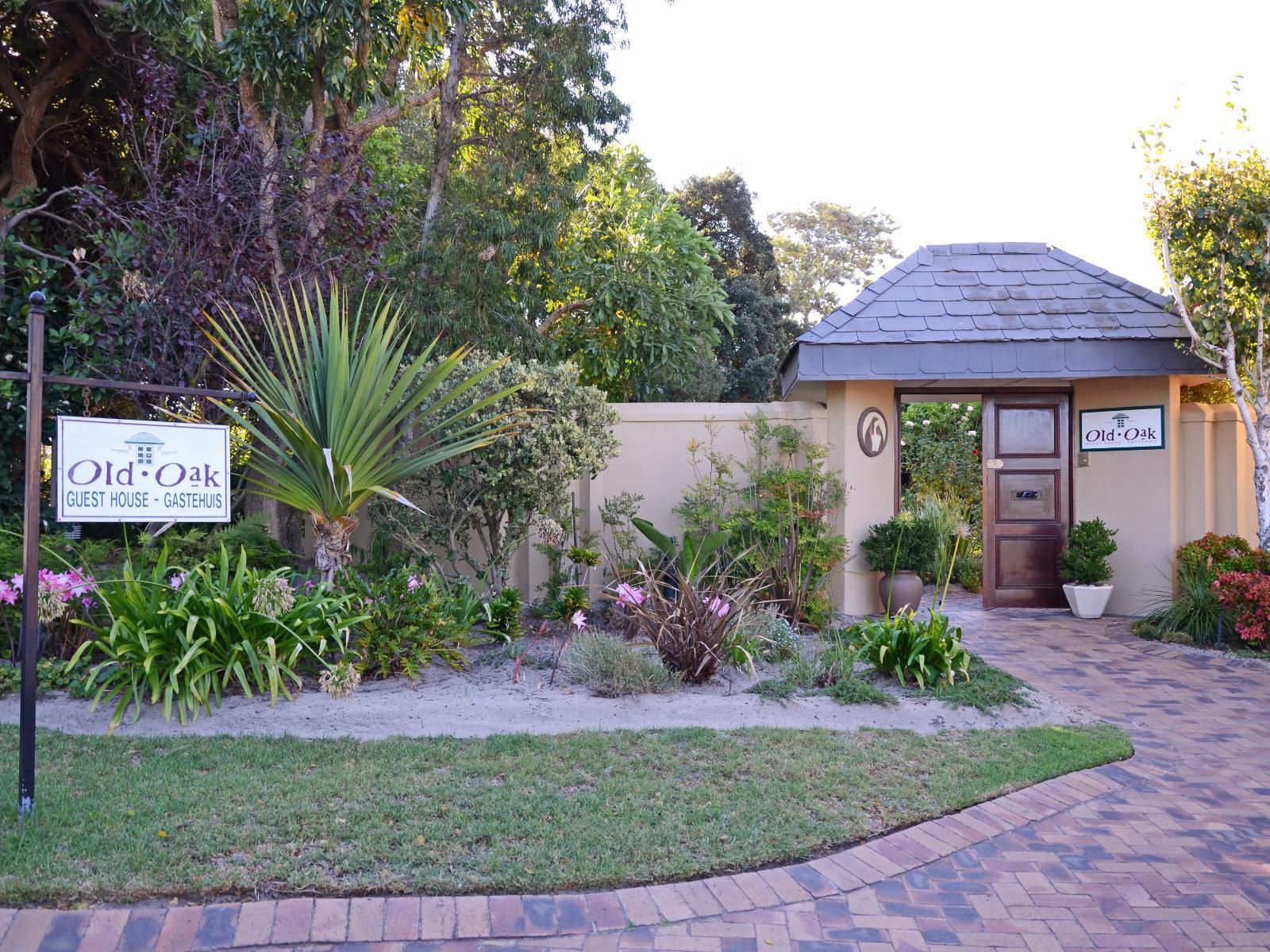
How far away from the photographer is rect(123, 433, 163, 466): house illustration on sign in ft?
15.0

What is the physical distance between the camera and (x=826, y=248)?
115 feet

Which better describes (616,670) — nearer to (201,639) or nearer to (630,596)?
(630,596)

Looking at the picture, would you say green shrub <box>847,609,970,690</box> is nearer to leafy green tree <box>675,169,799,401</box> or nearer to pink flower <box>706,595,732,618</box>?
pink flower <box>706,595,732,618</box>

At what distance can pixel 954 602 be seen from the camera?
1158 cm

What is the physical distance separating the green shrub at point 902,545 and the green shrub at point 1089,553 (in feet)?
4.88

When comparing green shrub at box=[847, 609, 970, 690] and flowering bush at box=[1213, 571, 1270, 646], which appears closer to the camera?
green shrub at box=[847, 609, 970, 690]

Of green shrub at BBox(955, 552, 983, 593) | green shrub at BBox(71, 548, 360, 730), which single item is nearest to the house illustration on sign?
green shrub at BBox(71, 548, 360, 730)

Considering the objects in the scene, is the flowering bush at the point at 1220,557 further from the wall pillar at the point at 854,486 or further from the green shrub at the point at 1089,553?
the wall pillar at the point at 854,486

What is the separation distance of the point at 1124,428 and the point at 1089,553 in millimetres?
1325

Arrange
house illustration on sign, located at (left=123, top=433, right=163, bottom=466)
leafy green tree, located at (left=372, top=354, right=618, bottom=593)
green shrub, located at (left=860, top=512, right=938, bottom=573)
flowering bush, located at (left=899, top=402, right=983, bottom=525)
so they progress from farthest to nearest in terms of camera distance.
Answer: flowering bush, located at (left=899, top=402, right=983, bottom=525), green shrub, located at (left=860, top=512, right=938, bottom=573), leafy green tree, located at (left=372, top=354, right=618, bottom=593), house illustration on sign, located at (left=123, top=433, right=163, bottom=466)

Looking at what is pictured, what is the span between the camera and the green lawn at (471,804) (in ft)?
12.0

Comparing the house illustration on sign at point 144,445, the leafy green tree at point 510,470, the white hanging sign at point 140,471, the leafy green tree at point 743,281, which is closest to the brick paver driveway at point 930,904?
the white hanging sign at point 140,471

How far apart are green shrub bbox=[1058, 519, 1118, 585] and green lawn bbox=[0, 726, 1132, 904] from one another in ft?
15.8

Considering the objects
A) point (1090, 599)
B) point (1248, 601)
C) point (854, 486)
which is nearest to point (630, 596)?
point (854, 486)
